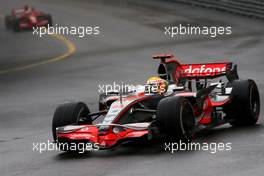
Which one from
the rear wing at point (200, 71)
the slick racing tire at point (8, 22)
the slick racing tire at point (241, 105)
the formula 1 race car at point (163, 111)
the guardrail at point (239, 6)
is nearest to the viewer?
the formula 1 race car at point (163, 111)

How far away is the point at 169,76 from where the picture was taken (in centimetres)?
1705

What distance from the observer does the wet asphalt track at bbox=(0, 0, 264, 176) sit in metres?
13.4

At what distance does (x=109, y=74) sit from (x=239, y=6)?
15.2 m

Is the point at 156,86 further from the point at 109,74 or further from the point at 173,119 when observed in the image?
the point at 109,74

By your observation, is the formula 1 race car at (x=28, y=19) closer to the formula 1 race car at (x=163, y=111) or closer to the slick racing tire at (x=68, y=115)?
the formula 1 race car at (x=163, y=111)

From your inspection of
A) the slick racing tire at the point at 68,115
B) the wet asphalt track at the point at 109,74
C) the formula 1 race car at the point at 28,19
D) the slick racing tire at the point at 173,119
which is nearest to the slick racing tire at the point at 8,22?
the formula 1 race car at the point at 28,19

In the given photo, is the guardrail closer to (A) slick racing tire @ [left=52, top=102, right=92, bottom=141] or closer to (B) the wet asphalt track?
(B) the wet asphalt track

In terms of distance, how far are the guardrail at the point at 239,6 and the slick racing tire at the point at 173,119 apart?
26687 millimetres

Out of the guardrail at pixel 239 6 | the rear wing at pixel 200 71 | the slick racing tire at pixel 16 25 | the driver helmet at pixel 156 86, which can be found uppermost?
the guardrail at pixel 239 6

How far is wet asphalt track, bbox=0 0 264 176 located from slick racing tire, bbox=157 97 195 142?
350 millimetres

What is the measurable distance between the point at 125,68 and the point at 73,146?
15451 mm

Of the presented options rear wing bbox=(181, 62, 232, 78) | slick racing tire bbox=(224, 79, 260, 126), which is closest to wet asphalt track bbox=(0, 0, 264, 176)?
slick racing tire bbox=(224, 79, 260, 126)

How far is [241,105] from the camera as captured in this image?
16.2 m

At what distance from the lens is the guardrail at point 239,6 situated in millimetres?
40750
